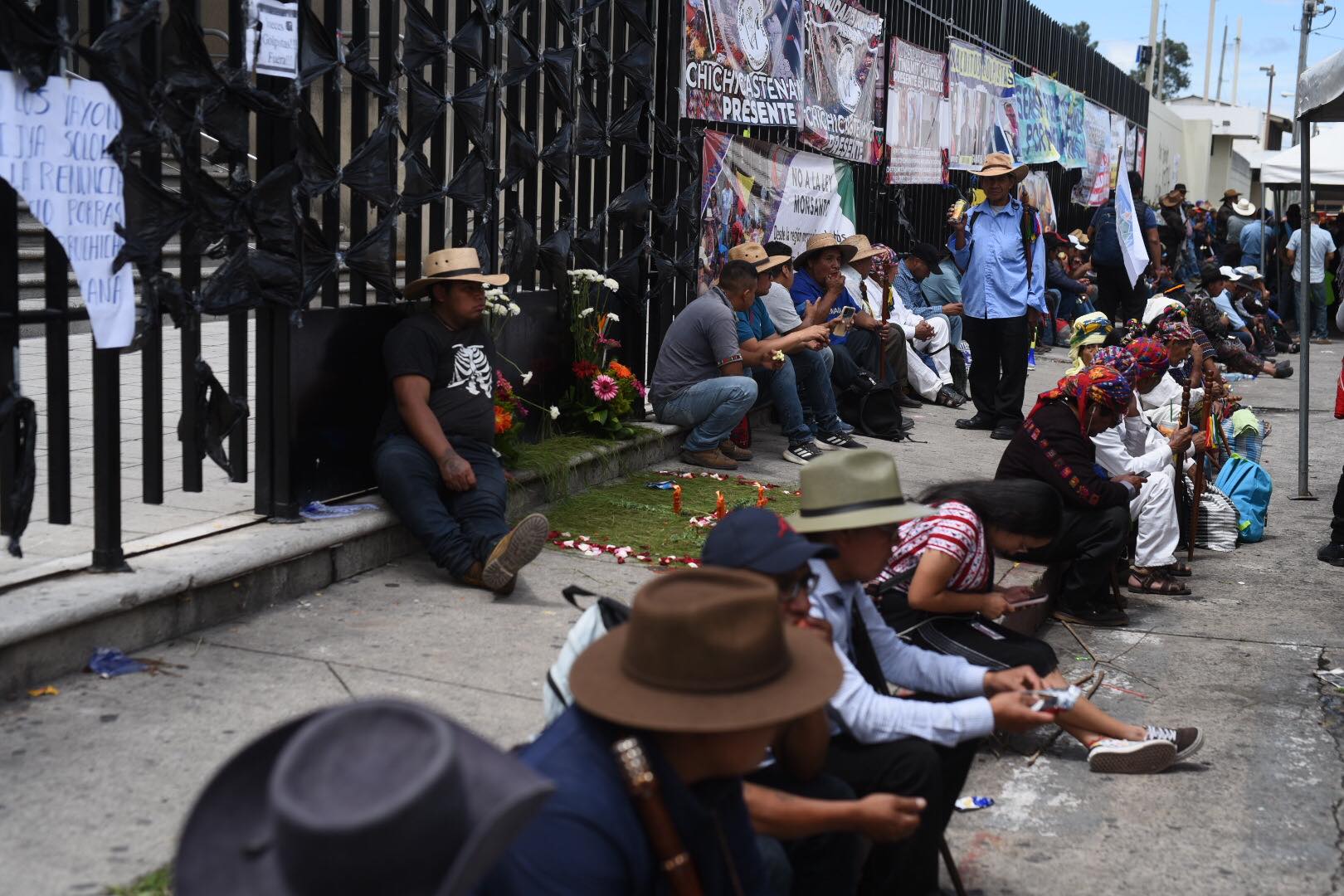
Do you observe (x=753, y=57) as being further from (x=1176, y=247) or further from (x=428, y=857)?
(x=1176, y=247)

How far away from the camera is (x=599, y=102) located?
814cm

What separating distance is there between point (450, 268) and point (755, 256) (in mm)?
3721

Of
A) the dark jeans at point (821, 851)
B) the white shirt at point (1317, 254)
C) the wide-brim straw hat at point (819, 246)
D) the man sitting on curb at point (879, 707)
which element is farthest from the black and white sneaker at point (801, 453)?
the white shirt at point (1317, 254)

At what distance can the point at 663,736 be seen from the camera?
2.25m

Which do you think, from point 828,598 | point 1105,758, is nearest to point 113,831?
point 828,598

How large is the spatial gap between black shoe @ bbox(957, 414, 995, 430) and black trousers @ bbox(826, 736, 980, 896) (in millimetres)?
7706

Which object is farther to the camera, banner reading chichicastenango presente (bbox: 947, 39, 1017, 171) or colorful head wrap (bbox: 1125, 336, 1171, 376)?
banner reading chichicastenango presente (bbox: 947, 39, 1017, 171)

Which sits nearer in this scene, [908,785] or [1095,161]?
[908,785]

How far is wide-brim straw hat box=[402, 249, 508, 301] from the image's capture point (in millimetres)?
6059

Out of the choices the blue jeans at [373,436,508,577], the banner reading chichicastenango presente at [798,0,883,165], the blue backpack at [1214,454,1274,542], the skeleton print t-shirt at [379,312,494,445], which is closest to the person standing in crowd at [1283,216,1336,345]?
the banner reading chichicastenango presente at [798,0,883,165]

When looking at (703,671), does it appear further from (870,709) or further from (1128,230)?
(1128,230)

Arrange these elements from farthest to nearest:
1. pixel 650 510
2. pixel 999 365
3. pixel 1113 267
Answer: pixel 1113 267
pixel 999 365
pixel 650 510

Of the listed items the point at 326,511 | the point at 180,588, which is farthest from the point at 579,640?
the point at 326,511

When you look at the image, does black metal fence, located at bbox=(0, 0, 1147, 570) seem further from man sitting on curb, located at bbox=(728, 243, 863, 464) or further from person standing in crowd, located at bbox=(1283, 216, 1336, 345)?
person standing in crowd, located at bbox=(1283, 216, 1336, 345)
